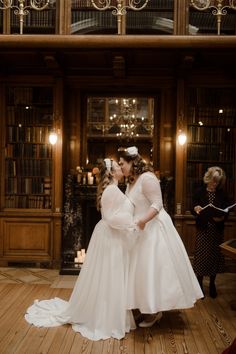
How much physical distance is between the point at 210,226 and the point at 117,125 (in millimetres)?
2651

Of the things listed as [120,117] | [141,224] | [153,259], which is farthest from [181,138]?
[153,259]

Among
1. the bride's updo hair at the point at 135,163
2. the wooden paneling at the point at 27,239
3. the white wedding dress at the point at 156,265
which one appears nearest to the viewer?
the white wedding dress at the point at 156,265

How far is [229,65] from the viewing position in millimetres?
6223

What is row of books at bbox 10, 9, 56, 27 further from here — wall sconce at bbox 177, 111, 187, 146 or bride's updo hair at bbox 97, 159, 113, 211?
bride's updo hair at bbox 97, 159, 113, 211

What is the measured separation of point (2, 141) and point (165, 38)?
292 cm

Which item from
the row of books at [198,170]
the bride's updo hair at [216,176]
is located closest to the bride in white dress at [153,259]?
the bride's updo hair at [216,176]

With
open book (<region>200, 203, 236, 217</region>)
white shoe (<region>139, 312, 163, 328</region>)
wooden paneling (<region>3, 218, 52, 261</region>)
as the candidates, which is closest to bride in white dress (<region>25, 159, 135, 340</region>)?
white shoe (<region>139, 312, 163, 328</region>)

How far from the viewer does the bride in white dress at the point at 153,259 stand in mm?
3789

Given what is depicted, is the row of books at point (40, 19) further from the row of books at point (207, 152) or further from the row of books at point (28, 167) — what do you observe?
the row of books at point (207, 152)

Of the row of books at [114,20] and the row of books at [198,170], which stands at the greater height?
the row of books at [114,20]

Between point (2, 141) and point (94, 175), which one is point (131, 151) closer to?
point (94, 175)

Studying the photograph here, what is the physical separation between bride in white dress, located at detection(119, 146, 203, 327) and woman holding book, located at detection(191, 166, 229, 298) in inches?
37.7

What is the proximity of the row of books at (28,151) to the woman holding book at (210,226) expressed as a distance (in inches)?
103

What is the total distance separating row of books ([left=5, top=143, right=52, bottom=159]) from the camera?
653 cm
